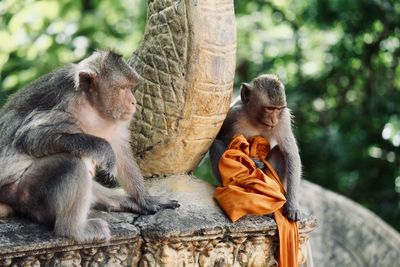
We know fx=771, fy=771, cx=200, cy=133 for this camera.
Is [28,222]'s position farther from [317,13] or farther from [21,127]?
[317,13]

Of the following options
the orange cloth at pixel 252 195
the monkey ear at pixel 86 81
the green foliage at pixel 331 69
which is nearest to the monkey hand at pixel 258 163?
the orange cloth at pixel 252 195

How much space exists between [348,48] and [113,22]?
304 centimetres

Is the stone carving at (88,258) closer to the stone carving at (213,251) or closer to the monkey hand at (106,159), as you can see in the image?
the stone carving at (213,251)

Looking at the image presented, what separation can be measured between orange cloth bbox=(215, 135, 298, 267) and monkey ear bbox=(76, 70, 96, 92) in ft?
2.88

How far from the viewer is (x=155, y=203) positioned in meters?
4.23

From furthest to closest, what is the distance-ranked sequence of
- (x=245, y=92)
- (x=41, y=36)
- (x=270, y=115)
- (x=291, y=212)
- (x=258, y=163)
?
(x=41, y=36) → (x=245, y=92) → (x=270, y=115) → (x=258, y=163) → (x=291, y=212)

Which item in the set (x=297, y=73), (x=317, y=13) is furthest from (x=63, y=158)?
(x=297, y=73)

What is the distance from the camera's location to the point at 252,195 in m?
4.20

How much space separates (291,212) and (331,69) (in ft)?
18.6

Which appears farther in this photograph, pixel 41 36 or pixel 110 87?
pixel 41 36

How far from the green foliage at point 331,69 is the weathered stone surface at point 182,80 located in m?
4.12

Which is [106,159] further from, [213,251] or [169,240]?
[213,251]

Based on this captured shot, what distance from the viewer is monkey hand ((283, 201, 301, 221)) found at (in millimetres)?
4391

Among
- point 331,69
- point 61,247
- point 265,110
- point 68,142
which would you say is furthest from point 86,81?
point 331,69
